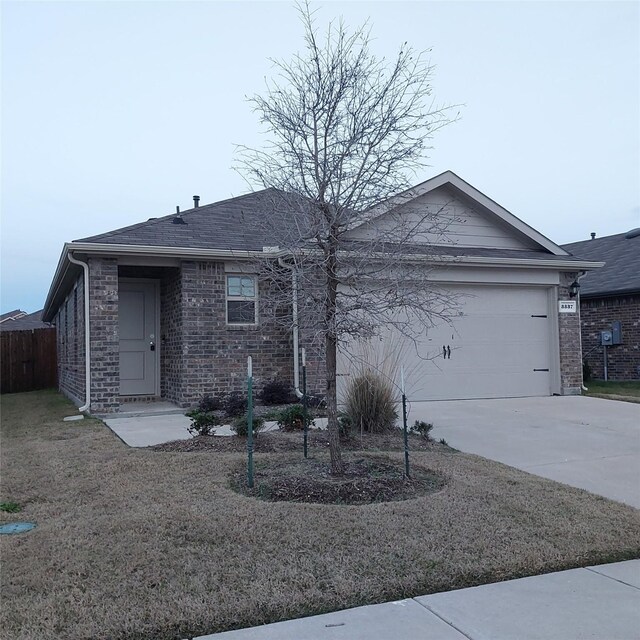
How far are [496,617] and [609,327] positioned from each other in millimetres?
16177

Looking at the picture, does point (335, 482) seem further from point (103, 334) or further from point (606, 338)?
point (606, 338)

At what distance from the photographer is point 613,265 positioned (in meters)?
19.5

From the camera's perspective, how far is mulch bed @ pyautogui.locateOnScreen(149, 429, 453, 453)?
7551 millimetres

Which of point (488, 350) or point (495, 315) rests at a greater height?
point (495, 315)

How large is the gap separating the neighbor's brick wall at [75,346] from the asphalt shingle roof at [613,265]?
13676 millimetres

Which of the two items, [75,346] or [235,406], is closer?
[235,406]

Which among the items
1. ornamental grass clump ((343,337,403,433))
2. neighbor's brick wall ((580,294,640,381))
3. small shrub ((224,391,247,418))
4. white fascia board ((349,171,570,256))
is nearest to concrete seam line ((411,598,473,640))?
ornamental grass clump ((343,337,403,433))

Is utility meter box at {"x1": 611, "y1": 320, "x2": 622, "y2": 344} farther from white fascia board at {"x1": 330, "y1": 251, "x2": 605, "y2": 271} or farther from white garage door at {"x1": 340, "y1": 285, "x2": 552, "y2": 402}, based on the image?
white garage door at {"x1": 340, "y1": 285, "x2": 552, "y2": 402}

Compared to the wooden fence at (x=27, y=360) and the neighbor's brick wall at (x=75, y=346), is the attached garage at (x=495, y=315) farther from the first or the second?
the wooden fence at (x=27, y=360)

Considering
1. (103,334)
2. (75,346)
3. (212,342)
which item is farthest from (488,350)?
(75,346)

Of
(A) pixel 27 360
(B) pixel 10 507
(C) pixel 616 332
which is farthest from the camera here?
(A) pixel 27 360

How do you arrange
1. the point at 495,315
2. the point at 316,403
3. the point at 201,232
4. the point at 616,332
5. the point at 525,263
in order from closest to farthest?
the point at 316,403 < the point at 201,232 < the point at 525,263 < the point at 495,315 < the point at 616,332

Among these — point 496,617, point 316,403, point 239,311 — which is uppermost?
point 239,311

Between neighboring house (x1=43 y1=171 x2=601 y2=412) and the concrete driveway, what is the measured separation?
97 centimetres
